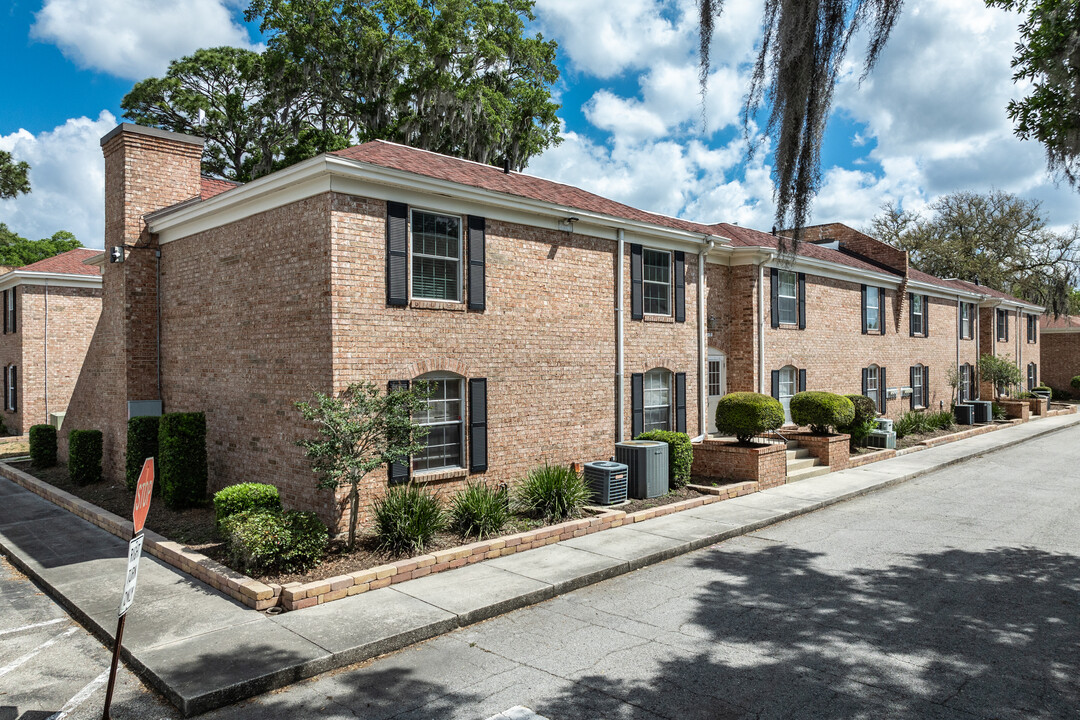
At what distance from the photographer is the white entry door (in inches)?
690

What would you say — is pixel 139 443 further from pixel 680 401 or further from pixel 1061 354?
pixel 1061 354

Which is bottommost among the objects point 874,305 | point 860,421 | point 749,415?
point 860,421

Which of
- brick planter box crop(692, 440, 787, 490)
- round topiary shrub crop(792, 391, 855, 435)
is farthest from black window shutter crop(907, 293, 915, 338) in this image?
brick planter box crop(692, 440, 787, 490)

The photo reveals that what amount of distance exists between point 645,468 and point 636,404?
2.21m

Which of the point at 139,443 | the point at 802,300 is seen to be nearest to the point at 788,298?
the point at 802,300

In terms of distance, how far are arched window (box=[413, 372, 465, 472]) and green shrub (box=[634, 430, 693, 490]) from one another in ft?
13.9

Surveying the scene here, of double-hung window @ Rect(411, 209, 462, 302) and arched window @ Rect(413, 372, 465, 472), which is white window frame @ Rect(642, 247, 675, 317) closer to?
double-hung window @ Rect(411, 209, 462, 302)

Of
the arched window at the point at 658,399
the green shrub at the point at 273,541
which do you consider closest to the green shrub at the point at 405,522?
the green shrub at the point at 273,541

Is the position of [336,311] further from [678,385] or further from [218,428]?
[678,385]

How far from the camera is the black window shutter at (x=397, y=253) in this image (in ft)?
33.2

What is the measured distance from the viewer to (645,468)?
12.3 metres

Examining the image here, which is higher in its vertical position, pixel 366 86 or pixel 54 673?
pixel 366 86

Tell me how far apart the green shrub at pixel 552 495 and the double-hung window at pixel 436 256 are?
3.22 m

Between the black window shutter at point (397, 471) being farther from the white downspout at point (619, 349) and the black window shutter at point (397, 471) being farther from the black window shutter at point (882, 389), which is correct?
the black window shutter at point (882, 389)
